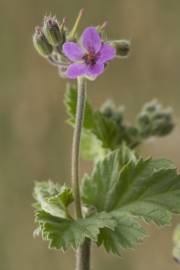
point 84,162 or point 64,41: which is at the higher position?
point 84,162

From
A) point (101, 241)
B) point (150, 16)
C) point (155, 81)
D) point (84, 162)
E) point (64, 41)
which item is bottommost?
point (101, 241)

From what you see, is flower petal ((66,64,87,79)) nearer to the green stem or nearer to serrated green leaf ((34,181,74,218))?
the green stem

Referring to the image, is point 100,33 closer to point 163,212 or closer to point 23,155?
point 163,212

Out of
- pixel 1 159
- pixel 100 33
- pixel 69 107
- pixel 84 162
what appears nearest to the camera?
pixel 100 33

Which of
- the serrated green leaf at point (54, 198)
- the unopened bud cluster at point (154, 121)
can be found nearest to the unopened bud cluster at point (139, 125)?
the unopened bud cluster at point (154, 121)

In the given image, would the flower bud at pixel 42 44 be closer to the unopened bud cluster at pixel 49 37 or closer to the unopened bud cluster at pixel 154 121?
the unopened bud cluster at pixel 49 37

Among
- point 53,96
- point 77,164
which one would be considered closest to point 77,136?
point 77,164

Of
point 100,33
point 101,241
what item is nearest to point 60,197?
point 101,241

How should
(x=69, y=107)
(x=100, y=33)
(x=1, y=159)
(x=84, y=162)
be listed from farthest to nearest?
1. (x=1, y=159)
2. (x=84, y=162)
3. (x=69, y=107)
4. (x=100, y=33)

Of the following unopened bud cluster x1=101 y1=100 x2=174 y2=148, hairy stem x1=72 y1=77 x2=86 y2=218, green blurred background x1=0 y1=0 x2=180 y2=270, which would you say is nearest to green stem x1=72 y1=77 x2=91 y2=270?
hairy stem x1=72 y1=77 x2=86 y2=218
